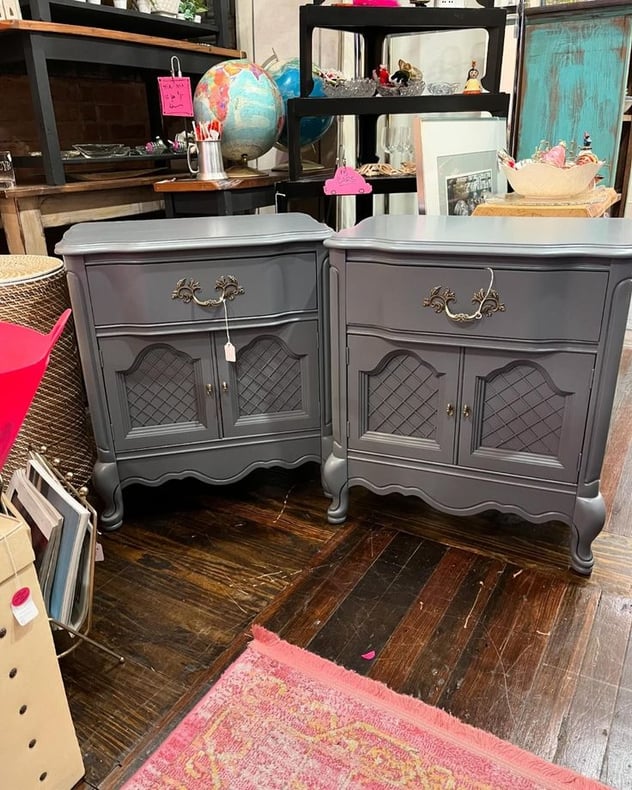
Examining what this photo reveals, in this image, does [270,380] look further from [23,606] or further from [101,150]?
[101,150]

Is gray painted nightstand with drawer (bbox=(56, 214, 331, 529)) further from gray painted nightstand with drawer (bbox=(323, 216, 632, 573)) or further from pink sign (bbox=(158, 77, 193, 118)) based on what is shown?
pink sign (bbox=(158, 77, 193, 118))

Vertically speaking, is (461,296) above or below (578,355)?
above

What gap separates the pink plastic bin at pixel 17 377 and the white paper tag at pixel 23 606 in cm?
19

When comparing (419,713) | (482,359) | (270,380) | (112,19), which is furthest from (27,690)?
(112,19)

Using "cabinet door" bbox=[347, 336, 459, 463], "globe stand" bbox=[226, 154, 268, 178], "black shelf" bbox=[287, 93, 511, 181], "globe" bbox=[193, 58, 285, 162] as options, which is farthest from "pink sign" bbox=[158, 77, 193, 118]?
"cabinet door" bbox=[347, 336, 459, 463]

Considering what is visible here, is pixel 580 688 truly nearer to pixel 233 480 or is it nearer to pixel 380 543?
pixel 380 543

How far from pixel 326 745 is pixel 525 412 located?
805mm

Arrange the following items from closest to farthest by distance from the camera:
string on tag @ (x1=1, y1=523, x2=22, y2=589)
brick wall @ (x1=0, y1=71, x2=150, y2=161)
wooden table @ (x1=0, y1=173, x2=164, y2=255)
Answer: string on tag @ (x1=1, y1=523, x2=22, y2=589), wooden table @ (x1=0, y1=173, x2=164, y2=255), brick wall @ (x1=0, y1=71, x2=150, y2=161)

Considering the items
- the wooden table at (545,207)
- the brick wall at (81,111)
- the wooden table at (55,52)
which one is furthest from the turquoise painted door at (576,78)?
the brick wall at (81,111)

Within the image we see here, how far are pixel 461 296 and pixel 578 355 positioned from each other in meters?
0.27

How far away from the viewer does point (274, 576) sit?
1.53 metres

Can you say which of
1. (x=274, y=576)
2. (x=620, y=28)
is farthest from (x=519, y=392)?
(x=620, y=28)

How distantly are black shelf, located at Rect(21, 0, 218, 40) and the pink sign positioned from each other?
32 cm

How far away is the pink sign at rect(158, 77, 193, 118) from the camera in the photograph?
2.21 meters
